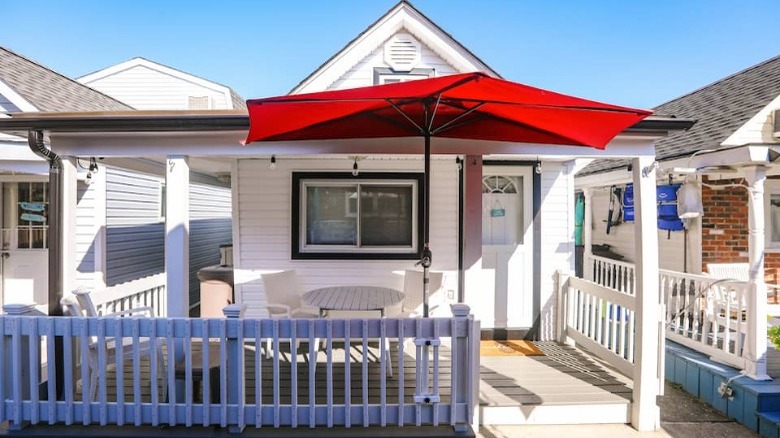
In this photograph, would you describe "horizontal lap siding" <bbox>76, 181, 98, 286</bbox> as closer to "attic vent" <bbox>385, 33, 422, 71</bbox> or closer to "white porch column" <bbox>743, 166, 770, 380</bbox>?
"attic vent" <bbox>385, 33, 422, 71</bbox>

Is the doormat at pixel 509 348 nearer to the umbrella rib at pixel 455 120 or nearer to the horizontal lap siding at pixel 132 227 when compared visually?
the umbrella rib at pixel 455 120

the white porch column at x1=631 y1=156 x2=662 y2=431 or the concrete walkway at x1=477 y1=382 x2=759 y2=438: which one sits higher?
the white porch column at x1=631 y1=156 x2=662 y2=431

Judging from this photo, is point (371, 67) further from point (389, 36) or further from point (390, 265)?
point (390, 265)

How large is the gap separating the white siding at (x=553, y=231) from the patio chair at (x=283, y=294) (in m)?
3.08

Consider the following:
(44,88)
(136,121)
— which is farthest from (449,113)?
(44,88)

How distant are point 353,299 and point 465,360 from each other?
5.67 ft

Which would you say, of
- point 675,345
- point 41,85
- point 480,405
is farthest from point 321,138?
point 41,85

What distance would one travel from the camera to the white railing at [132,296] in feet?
13.8

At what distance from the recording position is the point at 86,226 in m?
6.22

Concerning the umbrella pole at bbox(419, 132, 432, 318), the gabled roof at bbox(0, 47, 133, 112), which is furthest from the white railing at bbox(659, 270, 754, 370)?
the gabled roof at bbox(0, 47, 133, 112)

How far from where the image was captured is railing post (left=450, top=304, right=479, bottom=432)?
297 centimetres

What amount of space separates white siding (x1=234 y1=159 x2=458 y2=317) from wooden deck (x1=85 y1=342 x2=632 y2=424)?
1.12m

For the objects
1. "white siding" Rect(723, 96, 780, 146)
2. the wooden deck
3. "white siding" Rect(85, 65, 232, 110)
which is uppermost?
"white siding" Rect(85, 65, 232, 110)

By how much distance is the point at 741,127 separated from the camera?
5184mm
